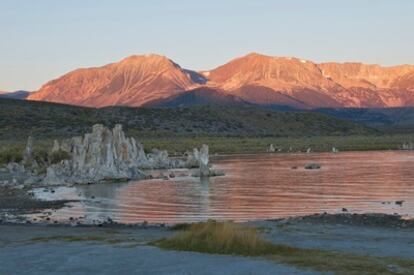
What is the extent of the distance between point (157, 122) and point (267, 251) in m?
145

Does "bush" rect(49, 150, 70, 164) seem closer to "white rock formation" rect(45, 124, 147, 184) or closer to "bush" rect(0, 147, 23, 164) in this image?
"white rock formation" rect(45, 124, 147, 184)

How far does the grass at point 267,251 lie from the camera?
1786 centimetres

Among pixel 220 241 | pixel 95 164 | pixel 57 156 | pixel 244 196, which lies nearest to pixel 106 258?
pixel 220 241

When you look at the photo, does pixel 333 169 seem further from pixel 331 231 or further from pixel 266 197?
pixel 331 231

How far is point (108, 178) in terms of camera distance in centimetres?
5419

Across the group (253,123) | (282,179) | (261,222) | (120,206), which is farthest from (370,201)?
(253,123)

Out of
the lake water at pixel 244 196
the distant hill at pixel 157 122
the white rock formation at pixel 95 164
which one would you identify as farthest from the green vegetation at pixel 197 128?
the lake water at pixel 244 196

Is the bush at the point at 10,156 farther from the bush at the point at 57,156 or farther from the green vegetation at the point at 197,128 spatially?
the green vegetation at the point at 197,128

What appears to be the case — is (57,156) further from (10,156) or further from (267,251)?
(267,251)

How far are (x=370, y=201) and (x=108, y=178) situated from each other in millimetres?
23592

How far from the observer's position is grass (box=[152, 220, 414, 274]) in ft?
58.6

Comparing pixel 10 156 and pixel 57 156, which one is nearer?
pixel 57 156

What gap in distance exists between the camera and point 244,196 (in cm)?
4112

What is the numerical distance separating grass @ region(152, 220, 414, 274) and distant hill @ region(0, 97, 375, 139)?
104913mm
